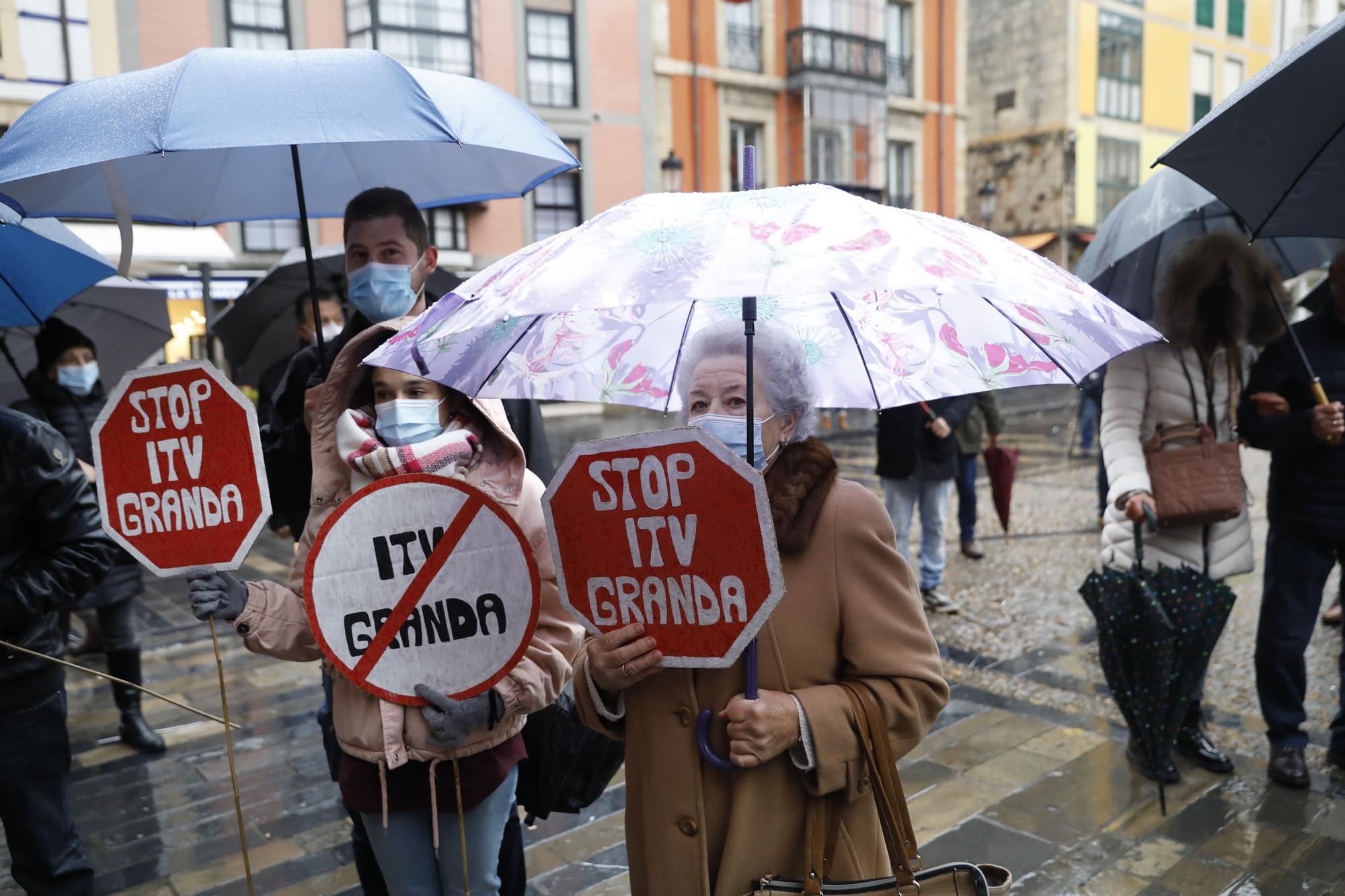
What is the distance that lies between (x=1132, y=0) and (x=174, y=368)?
3407 centimetres

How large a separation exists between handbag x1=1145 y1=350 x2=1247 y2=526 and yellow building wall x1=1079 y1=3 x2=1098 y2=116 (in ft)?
94.1

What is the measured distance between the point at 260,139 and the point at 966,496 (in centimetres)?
647

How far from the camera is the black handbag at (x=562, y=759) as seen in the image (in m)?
2.47

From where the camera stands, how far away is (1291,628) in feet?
12.5

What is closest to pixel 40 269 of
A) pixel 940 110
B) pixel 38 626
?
pixel 38 626

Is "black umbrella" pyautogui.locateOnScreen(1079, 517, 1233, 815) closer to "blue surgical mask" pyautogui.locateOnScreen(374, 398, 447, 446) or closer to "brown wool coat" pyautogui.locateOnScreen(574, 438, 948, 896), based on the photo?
"brown wool coat" pyautogui.locateOnScreen(574, 438, 948, 896)

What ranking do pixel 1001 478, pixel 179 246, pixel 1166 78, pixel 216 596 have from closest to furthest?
pixel 216 596, pixel 179 246, pixel 1001 478, pixel 1166 78

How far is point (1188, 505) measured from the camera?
374 centimetres

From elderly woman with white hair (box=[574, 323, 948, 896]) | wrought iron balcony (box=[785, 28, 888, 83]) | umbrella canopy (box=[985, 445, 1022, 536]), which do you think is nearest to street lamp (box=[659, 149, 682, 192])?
umbrella canopy (box=[985, 445, 1022, 536])

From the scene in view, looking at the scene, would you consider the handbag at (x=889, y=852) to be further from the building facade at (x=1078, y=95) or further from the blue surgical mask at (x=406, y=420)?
the building facade at (x=1078, y=95)

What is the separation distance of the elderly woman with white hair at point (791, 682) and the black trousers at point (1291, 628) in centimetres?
266

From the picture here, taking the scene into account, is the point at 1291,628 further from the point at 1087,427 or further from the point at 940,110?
the point at 940,110

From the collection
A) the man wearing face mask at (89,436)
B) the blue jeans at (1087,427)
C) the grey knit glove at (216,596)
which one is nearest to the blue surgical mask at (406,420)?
the grey knit glove at (216,596)

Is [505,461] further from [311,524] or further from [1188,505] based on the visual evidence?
[1188,505]
